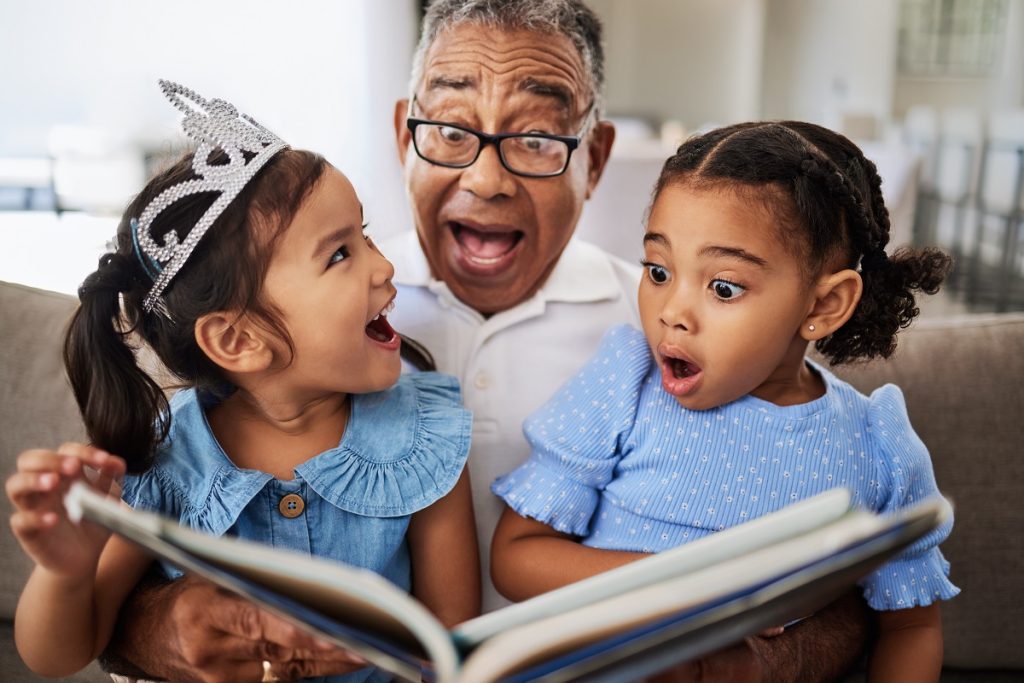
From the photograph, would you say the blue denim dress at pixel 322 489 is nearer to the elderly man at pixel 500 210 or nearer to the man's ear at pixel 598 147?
the elderly man at pixel 500 210

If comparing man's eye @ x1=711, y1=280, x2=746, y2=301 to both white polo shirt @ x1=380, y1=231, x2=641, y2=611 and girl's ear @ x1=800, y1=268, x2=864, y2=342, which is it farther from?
white polo shirt @ x1=380, y1=231, x2=641, y2=611

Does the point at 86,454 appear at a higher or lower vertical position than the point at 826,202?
lower

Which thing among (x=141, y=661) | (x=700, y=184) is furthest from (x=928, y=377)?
(x=141, y=661)

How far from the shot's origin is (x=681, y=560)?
78 centimetres

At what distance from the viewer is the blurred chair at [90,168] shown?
601 cm

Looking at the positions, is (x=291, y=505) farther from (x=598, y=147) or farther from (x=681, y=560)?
(x=598, y=147)

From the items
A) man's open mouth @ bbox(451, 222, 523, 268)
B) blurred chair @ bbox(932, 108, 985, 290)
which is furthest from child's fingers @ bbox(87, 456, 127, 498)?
blurred chair @ bbox(932, 108, 985, 290)

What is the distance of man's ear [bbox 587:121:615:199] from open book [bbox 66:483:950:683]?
1121 millimetres

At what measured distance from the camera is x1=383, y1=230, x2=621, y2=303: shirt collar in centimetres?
172

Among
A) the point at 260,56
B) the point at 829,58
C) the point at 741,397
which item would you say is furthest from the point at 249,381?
the point at 829,58

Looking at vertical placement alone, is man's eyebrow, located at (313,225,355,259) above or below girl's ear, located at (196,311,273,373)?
above

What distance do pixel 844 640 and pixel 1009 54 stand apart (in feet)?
30.0

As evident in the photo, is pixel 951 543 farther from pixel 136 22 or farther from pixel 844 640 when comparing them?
pixel 136 22

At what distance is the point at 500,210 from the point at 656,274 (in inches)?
16.8
